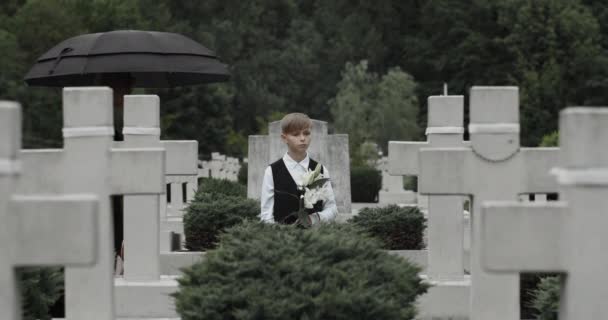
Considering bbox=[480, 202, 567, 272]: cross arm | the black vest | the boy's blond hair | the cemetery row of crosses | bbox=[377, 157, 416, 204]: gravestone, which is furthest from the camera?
bbox=[377, 157, 416, 204]: gravestone

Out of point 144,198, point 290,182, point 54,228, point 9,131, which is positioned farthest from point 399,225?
point 9,131

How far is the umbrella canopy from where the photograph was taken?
42.7 feet

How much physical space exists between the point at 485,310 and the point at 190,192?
34.9ft

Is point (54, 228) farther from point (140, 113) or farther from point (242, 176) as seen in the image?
point (242, 176)

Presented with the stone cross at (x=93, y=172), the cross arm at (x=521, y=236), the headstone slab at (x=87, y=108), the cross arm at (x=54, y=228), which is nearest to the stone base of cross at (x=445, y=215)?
the stone cross at (x=93, y=172)

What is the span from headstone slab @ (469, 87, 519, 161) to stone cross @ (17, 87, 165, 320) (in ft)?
5.93

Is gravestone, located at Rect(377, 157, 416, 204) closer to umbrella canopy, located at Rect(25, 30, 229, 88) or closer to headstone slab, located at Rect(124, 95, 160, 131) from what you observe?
umbrella canopy, located at Rect(25, 30, 229, 88)

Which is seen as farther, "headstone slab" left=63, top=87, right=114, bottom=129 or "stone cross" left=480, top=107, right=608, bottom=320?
"headstone slab" left=63, top=87, right=114, bottom=129

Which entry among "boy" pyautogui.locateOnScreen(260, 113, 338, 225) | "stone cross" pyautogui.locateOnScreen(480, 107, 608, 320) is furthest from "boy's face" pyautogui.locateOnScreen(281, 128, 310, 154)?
"stone cross" pyautogui.locateOnScreen(480, 107, 608, 320)

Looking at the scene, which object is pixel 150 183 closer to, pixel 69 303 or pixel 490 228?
pixel 69 303

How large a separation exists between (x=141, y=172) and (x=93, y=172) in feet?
1.18

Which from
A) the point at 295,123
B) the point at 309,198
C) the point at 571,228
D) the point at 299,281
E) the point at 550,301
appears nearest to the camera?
the point at 571,228

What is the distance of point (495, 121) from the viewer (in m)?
7.48

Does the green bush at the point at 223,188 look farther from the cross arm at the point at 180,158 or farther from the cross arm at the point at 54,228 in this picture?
the cross arm at the point at 54,228
